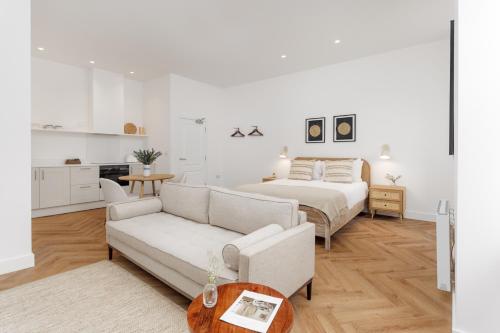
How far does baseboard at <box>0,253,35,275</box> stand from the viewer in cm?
250

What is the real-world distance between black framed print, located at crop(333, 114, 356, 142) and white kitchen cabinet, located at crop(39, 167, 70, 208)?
5295 millimetres

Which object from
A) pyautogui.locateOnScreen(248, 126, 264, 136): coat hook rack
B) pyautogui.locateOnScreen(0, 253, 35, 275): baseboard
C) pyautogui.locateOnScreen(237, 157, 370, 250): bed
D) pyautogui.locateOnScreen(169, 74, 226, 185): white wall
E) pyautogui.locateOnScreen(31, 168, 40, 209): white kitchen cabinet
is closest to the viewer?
pyautogui.locateOnScreen(0, 253, 35, 275): baseboard

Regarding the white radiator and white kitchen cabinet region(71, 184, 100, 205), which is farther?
white kitchen cabinet region(71, 184, 100, 205)

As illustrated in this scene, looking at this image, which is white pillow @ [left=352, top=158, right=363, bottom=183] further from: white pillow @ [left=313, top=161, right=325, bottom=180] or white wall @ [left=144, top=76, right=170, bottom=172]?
white wall @ [left=144, top=76, right=170, bottom=172]

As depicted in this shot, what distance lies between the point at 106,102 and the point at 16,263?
393cm

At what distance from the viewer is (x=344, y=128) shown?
5.05 m

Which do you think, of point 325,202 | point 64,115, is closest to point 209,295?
point 325,202

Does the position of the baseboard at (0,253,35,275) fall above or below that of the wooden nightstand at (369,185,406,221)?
below

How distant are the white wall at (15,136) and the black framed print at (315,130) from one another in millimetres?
4636

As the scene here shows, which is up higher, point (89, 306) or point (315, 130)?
point (315, 130)

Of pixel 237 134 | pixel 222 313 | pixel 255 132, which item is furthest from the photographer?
pixel 237 134

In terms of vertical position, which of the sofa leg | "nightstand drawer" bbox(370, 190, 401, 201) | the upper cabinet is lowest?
the sofa leg

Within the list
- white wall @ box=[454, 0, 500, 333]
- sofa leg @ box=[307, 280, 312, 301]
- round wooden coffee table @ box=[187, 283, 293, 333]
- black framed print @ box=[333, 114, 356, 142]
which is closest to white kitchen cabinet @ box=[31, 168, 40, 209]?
round wooden coffee table @ box=[187, 283, 293, 333]

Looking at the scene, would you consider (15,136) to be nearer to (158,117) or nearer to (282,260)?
(282,260)
